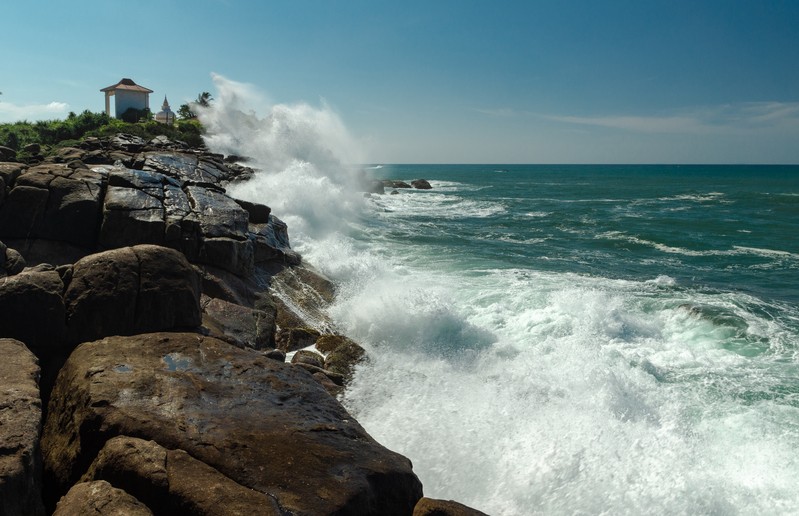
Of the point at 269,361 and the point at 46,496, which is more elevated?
the point at 269,361

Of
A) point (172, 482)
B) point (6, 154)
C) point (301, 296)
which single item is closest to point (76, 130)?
point (6, 154)

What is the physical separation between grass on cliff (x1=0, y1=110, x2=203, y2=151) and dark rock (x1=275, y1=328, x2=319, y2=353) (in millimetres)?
25873

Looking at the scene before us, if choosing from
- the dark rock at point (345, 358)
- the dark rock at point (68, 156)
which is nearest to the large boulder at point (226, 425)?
the dark rock at point (345, 358)

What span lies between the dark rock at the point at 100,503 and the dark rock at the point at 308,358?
Result: 5.72 metres

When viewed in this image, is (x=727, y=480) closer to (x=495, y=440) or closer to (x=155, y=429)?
(x=495, y=440)

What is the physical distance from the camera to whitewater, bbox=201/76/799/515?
26.1 ft

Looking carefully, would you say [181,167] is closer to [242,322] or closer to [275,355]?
[242,322]

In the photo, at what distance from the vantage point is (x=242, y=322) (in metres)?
10.9

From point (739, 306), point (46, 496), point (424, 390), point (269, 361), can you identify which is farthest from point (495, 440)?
point (739, 306)

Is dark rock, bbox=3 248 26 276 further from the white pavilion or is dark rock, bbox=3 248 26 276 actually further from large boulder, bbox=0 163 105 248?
the white pavilion

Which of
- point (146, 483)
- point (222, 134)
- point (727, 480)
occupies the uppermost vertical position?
point (222, 134)

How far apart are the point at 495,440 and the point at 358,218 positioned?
21.4m

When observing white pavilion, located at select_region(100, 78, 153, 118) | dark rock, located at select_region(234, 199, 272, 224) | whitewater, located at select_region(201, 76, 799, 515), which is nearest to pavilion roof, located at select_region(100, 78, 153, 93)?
white pavilion, located at select_region(100, 78, 153, 118)

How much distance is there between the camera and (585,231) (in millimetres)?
31875
